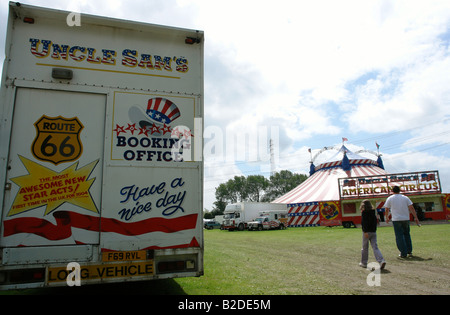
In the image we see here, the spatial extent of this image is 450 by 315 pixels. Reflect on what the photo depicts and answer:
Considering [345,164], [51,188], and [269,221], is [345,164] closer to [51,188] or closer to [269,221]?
[269,221]

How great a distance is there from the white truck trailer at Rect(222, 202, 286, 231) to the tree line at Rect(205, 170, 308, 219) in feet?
196

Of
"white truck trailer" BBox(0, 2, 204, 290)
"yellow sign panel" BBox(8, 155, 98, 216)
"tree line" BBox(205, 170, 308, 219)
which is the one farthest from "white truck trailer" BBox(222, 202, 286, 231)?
"tree line" BBox(205, 170, 308, 219)

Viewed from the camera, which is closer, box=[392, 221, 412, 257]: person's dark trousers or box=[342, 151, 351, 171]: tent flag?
box=[392, 221, 412, 257]: person's dark trousers

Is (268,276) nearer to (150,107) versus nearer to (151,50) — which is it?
(150,107)

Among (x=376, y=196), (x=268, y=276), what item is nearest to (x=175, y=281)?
(x=268, y=276)

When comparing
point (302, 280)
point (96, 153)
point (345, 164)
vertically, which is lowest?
point (302, 280)

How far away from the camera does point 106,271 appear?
145 inches

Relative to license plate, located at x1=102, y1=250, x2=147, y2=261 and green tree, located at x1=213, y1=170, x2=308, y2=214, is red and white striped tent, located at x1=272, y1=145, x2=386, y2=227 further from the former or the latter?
green tree, located at x1=213, y1=170, x2=308, y2=214

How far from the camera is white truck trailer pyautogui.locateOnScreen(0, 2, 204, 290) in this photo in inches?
142

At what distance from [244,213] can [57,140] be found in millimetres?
28238

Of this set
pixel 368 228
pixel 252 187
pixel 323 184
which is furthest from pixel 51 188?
pixel 252 187

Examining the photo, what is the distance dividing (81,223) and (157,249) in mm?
1002

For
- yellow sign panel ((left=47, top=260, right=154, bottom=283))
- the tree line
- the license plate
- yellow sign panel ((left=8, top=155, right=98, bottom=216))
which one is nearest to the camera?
yellow sign panel ((left=47, top=260, right=154, bottom=283))

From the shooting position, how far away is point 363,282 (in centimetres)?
525
